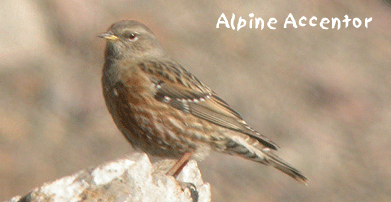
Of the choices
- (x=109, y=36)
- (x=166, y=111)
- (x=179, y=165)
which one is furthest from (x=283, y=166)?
(x=109, y=36)

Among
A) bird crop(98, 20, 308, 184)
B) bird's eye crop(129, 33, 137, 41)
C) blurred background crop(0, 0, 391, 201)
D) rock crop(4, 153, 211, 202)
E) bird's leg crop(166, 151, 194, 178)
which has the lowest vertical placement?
rock crop(4, 153, 211, 202)

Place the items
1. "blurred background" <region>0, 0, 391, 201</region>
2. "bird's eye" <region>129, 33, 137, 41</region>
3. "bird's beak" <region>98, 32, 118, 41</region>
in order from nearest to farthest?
"bird's beak" <region>98, 32, 118, 41</region>
"bird's eye" <region>129, 33, 137, 41</region>
"blurred background" <region>0, 0, 391, 201</region>

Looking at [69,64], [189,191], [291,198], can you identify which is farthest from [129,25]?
[69,64]

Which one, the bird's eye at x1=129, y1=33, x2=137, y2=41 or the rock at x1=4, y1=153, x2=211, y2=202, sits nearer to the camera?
the rock at x1=4, y1=153, x2=211, y2=202

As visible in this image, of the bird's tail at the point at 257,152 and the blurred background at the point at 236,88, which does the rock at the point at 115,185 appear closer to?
the bird's tail at the point at 257,152

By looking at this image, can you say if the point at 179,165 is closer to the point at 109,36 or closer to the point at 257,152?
the point at 257,152

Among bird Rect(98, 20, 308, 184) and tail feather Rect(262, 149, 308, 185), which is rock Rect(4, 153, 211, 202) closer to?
bird Rect(98, 20, 308, 184)

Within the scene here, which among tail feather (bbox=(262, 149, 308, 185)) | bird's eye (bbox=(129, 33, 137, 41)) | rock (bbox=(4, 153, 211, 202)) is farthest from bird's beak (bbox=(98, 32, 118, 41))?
rock (bbox=(4, 153, 211, 202))

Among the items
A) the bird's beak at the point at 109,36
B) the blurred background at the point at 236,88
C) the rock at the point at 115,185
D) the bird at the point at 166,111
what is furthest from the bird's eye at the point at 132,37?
the blurred background at the point at 236,88
